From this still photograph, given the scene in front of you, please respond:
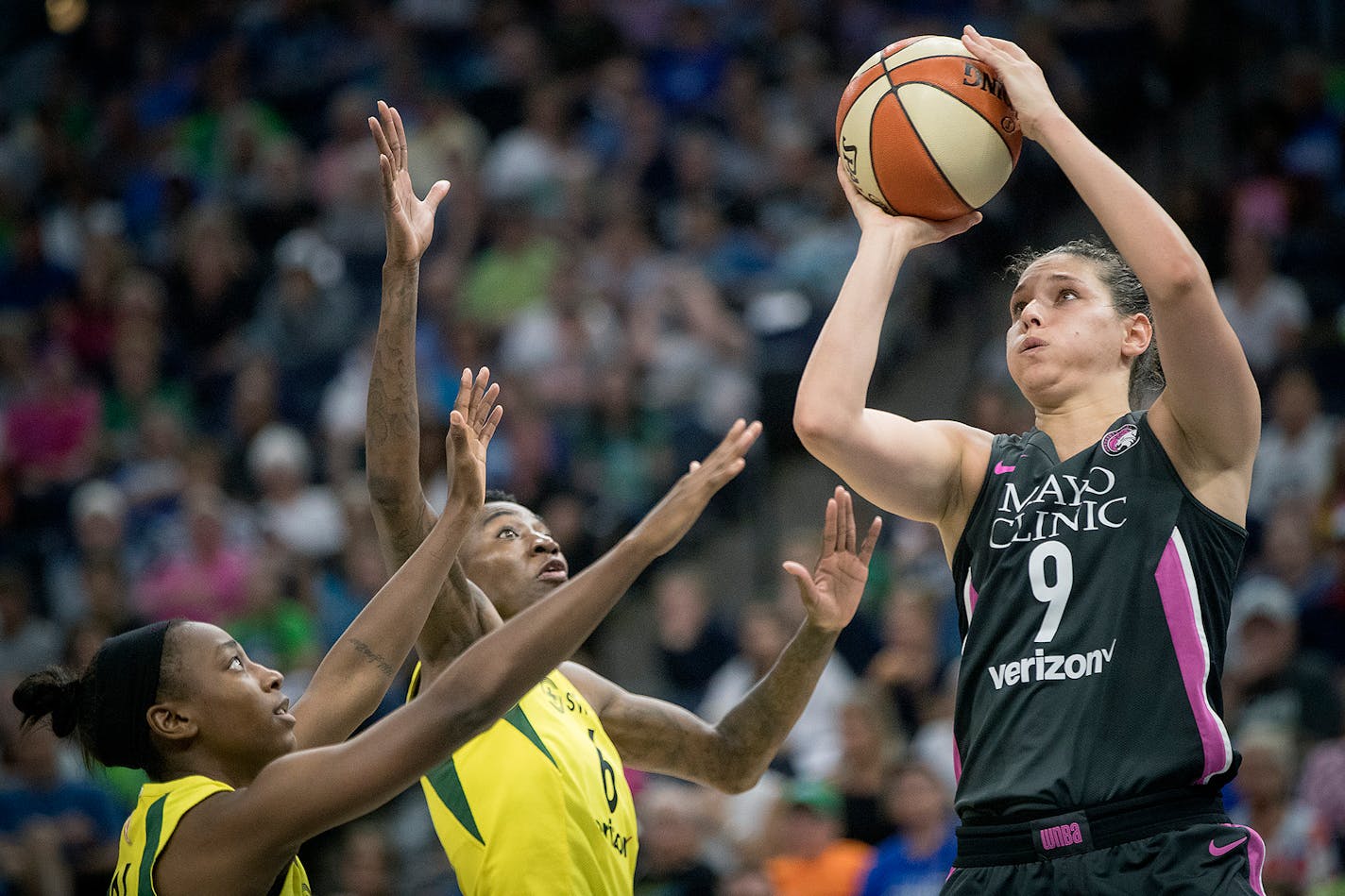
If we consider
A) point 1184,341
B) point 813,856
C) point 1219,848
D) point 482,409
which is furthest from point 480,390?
point 813,856

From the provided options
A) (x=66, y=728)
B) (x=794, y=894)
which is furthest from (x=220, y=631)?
(x=794, y=894)

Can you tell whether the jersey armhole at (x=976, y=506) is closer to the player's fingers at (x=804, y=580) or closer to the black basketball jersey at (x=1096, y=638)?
the black basketball jersey at (x=1096, y=638)

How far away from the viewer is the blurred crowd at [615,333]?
7766 millimetres

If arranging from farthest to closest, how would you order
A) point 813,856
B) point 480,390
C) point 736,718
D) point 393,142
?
point 813,856 → point 736,718 → point 393,142 → point 480,390

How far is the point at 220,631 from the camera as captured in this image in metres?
3.65

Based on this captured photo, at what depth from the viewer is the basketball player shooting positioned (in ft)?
10.6

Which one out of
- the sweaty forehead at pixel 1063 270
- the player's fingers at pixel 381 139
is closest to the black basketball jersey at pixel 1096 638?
the sweaty forehead at pixel 1063 270

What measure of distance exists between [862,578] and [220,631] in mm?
1662

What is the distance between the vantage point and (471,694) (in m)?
3.17

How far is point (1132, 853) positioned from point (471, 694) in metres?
1.33

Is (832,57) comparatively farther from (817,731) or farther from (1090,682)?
(1090,682)

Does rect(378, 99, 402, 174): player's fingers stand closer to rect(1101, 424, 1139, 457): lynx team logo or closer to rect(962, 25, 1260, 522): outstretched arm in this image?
rect(962, 25, 1260, 522): outstretched arm

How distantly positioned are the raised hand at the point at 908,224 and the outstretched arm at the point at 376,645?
1.00 metres

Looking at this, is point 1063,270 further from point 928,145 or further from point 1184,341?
point 1184,341
